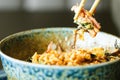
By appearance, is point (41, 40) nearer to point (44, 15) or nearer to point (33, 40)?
point (33, 40)

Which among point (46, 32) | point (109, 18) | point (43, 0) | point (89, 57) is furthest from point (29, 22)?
point (89, 57)

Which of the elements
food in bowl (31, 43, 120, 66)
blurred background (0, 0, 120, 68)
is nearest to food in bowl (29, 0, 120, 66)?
food in bowl (31, 43, 120, 66)

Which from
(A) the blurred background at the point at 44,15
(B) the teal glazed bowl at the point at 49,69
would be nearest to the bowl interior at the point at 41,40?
(B) the teal glazed bowl at the point at 49,69

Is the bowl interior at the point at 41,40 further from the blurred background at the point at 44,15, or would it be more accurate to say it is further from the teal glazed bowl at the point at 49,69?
the blurred background at the point at 44,15

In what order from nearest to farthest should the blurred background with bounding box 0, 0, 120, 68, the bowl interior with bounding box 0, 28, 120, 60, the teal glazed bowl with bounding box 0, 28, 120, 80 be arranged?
the teal glazed bowl with bounding box 0, 28, 120, 80 → the bowl interior with bounding box 0, 28, 120, 60 → the blurred background with bounding box 0, 0, 120, 68

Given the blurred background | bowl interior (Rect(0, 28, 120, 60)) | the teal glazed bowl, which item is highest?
the blurred background

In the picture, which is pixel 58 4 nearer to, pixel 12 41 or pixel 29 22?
pixel 29 22

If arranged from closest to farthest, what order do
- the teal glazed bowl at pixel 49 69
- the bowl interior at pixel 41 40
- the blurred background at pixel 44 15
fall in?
the teal glazed bowl at pixel 49 69 < the bowl interior at pixel 41 40 < the blurred background at pixel 44 15

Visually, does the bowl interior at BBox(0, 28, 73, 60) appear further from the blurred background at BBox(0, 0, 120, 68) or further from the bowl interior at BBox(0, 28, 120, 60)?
the blurred background at BBox(0, 0, 120, 68)
